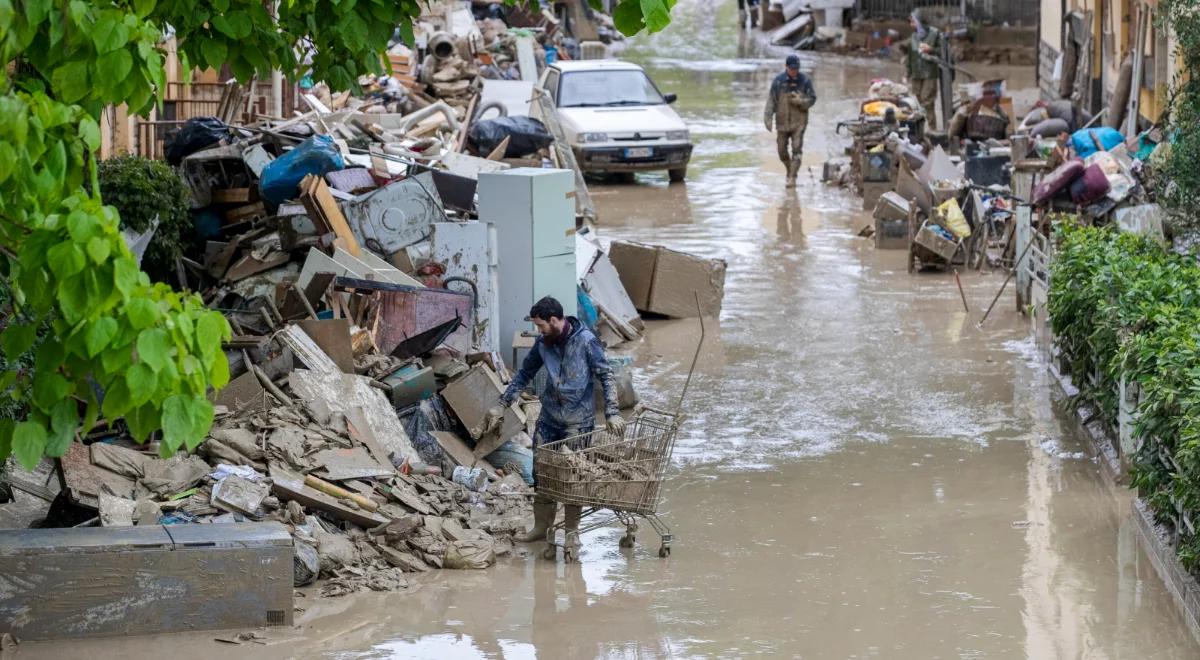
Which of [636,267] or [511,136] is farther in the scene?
[511,136]

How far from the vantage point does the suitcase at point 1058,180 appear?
16.2 meters

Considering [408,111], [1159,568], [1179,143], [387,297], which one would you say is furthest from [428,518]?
[408,111]

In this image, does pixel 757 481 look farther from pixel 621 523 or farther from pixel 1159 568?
pixel 1159 568

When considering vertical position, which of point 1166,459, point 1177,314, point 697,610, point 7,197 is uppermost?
point 7,197

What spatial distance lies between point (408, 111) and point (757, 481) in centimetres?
1676

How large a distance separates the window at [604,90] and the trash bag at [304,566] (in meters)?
17.3

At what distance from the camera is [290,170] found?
48.0ft

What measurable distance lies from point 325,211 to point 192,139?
3087mm

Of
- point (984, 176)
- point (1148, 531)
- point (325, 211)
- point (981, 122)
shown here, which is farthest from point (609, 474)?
point (981, 122)

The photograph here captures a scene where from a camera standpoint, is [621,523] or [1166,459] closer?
[1166,459]

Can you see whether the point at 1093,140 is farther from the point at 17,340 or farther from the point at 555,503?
the point at 17,340

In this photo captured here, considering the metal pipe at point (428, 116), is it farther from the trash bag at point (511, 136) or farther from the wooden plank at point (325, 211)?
the wooden plank at point (325, 211)

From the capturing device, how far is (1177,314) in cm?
1030

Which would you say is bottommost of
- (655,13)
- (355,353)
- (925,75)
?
(355,353)
